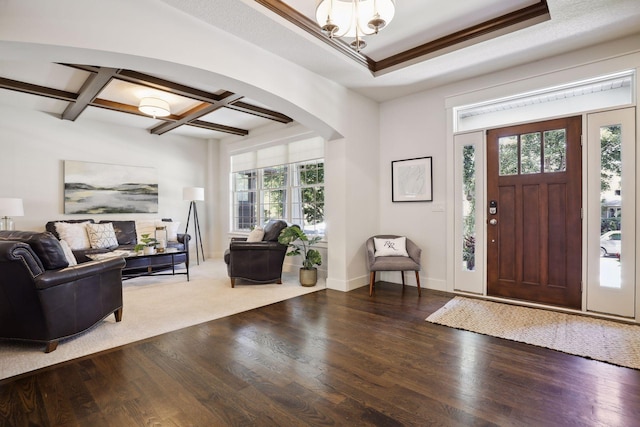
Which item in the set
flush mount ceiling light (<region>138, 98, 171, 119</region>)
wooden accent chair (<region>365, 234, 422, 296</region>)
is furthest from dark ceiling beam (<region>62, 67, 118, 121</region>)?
wooden accent chair (<region>365, 234, 422, 296</region>)

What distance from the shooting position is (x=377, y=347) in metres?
2.64

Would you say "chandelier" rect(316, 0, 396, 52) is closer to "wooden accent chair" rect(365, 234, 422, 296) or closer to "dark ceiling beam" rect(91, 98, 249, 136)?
"wooden accent chair" rect(365, 234, 422, 296)

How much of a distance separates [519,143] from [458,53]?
1297mm

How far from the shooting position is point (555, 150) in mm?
3602

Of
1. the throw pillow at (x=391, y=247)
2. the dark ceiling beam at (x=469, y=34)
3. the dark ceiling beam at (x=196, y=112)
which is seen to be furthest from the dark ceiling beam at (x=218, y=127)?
the throw pillow at (x=391, y=247)

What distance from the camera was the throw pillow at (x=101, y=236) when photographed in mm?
5402

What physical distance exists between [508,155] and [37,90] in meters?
6.24

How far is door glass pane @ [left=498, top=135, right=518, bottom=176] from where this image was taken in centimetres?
386

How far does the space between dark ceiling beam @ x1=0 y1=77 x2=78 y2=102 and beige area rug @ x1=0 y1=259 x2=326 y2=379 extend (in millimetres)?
2844

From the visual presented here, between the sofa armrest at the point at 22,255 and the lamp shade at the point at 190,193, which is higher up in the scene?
the lamp shade at the point at 190,193

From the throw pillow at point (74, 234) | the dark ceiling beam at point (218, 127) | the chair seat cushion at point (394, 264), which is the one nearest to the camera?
the chair seat cushion at point (394, 264)

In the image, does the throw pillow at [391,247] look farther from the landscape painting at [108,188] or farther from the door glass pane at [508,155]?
the landscape painting at [108,188]

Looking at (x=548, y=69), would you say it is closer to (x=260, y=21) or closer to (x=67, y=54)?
(x=260, y=21)

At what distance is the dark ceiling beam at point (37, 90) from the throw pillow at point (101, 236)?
207 cm
